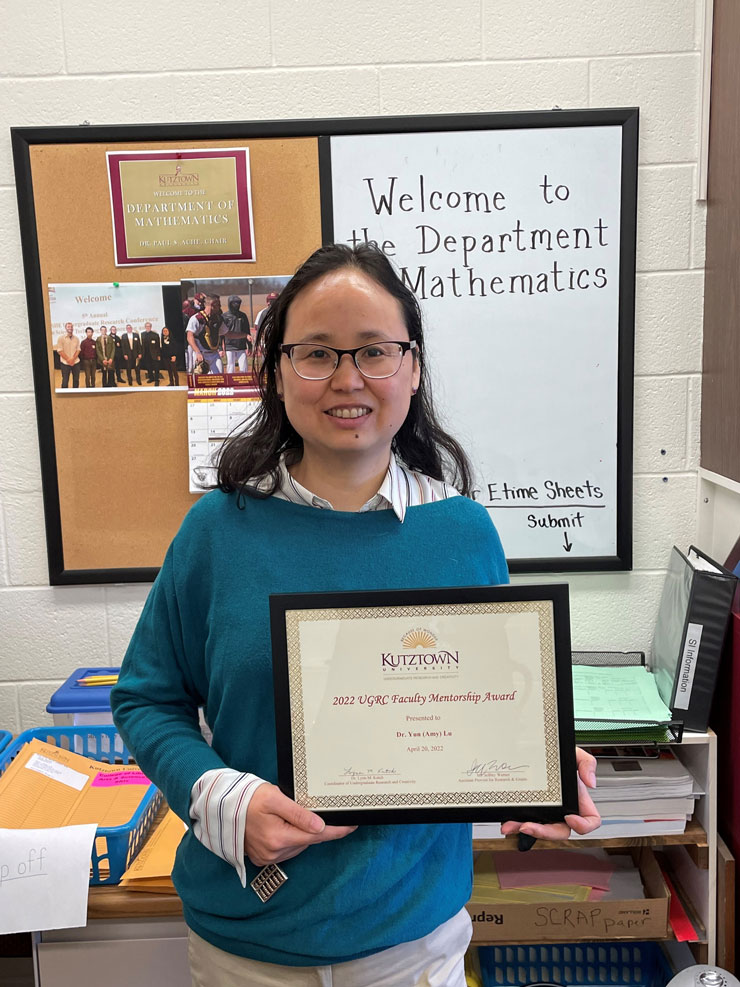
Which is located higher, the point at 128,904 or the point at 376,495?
the point at 376,495

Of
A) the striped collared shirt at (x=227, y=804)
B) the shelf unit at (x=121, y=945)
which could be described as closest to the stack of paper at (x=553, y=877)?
the shelf unit at (x=121, y=945)

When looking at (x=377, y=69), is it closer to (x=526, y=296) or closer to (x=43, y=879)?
(x=526, y=296)

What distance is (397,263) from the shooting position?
179 centimetres

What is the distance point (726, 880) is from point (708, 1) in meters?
1.80

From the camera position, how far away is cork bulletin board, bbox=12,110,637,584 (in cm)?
174

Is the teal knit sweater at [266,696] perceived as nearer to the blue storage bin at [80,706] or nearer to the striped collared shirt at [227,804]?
the striped collared shirt at [227,804]

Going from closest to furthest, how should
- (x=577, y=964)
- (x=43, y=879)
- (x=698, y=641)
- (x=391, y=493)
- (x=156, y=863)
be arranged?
(x=391, y=493), (x=43, y=879), (x=156, y=863), (x=698, y=641), (x=577, y=964)

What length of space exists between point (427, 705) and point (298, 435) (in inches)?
15.6

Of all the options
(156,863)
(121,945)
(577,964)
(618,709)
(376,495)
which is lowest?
(577,964)

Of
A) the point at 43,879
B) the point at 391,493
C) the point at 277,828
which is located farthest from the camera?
the point at 43,879

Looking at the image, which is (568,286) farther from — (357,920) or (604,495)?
(357,920)

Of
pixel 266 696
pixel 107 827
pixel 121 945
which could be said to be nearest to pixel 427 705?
pixel 266 696

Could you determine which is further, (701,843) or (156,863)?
(701,843)
